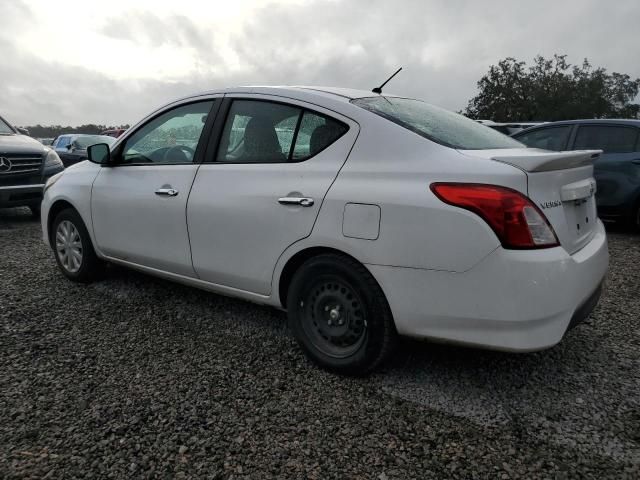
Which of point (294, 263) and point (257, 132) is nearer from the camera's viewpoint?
point (294, 263)

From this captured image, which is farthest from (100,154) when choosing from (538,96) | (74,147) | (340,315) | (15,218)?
(538,96)

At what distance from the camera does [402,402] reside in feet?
8.29

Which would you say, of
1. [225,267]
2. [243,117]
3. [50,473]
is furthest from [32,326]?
[243,117]

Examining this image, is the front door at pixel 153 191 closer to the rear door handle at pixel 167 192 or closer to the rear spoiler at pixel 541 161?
the rear door handle at pixel 167 192

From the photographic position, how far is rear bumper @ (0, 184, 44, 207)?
23.0 ft

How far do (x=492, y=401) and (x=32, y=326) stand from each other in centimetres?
299

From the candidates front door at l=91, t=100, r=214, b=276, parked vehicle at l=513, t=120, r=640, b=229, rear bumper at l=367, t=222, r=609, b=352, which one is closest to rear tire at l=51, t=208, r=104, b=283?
front door at l=91, t=100, r=214, b=276

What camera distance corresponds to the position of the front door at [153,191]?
11.0ft

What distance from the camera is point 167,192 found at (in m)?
3.36

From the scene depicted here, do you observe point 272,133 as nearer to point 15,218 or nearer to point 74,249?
point 74,249

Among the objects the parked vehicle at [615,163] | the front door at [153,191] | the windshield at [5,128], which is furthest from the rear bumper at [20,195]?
the parked vehicle at [615,163]

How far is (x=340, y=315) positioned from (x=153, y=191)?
1662 millimetres

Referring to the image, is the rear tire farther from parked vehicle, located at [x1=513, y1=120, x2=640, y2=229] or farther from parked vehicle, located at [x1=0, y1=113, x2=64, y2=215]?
parked vehicle, located at [x1=513, y1=120, x2=640, y2=229]

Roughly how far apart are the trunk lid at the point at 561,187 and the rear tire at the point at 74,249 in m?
3.23
